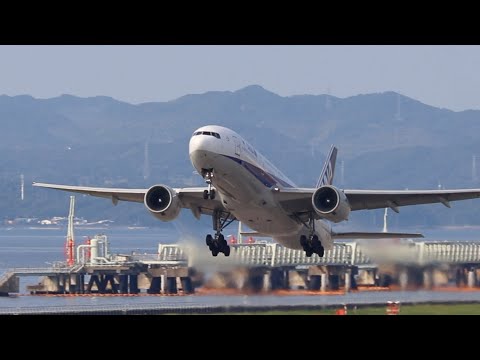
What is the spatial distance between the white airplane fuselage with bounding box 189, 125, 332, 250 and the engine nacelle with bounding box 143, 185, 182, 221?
1.64 meters

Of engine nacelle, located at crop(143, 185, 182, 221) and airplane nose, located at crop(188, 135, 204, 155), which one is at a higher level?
airplane nose, located at crop(188, 135, 204, 155)

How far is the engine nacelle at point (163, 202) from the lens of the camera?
122 feet

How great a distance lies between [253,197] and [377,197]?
22.0 feet

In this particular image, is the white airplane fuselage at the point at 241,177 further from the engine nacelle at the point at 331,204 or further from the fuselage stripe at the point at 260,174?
the engine nacelle at the point at 331,204

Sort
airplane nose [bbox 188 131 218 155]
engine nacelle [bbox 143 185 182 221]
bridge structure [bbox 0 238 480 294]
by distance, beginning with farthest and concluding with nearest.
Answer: bridge structure [bbox 0 238 480 294] → engine nacelle [bbox 143 185 182 221] → airplane nose [bbox 188 131 218 155]

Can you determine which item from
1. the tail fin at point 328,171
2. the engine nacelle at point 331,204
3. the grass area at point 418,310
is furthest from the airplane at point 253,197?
the tail fin at point 328,171

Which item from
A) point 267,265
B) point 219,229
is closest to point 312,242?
point 219,229

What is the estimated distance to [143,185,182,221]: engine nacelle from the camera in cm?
3717

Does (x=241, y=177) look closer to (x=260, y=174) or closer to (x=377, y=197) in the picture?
(x=260, y=174)

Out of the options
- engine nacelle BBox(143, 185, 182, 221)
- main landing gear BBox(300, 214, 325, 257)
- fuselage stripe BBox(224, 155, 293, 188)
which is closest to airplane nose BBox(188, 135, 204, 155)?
fuselage stripe BBox(224, 155, 293, 188)

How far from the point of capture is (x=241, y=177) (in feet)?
113

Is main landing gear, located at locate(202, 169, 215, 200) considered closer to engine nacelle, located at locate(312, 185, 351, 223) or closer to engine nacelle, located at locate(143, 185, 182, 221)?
engine nacelle, located at locate(143, 185, 182, 221)
